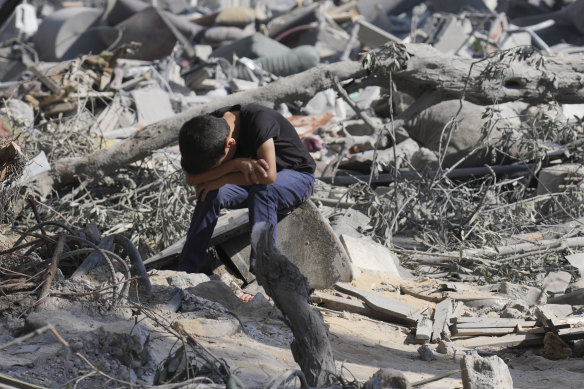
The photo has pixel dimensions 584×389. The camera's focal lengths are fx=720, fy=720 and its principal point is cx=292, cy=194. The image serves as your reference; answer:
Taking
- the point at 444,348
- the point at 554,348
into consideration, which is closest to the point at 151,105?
the point at 444,348

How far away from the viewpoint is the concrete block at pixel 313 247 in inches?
198

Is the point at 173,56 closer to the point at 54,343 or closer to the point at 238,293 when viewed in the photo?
the point at 238,293

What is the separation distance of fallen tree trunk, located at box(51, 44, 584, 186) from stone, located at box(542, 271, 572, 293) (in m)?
2.06

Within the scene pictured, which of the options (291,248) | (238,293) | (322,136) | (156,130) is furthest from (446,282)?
(322,136)

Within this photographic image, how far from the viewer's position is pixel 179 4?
21.2 m

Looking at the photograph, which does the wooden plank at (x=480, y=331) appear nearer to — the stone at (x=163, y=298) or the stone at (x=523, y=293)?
the stone at (x=523, y=293)

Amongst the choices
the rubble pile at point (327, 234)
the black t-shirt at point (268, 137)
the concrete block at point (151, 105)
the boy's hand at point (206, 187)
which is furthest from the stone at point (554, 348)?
the concrete block at point (151, 105)

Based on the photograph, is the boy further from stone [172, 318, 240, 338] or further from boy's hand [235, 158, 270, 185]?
stone [172, 318, 240, 338]

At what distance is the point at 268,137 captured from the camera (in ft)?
15.0

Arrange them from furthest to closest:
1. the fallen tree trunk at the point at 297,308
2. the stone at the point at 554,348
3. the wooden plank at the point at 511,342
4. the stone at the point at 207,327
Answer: the wooden plank at the point at 511,342
the stone at the point at 554,348
the stone at the point at 207,327
the fallen tree trunk at the point at 297,308

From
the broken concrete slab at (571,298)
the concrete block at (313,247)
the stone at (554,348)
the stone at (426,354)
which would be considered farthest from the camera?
the concrete block at (313,247)

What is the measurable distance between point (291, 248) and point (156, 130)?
2.43 meters

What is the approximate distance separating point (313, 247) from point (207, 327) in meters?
1.67

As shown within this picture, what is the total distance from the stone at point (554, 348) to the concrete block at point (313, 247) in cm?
150
